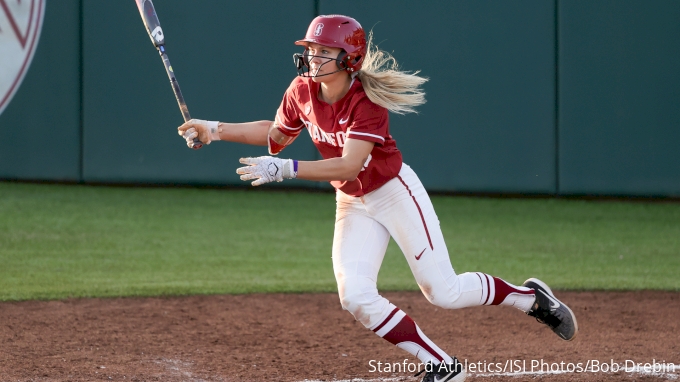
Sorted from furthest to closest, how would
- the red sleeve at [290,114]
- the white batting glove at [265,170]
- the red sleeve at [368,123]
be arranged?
the red sleeve at [290,114] < the red sleeve at [368,123] < the white batting glove at [265,170]

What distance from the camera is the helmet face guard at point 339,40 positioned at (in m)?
4.29

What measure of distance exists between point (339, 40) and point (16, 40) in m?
8.39

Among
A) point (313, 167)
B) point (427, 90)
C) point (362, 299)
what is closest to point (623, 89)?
point (427, 90)

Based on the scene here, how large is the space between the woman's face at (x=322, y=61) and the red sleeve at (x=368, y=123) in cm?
22

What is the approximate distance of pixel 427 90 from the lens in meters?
11.7

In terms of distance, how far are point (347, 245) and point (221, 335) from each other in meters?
1.66

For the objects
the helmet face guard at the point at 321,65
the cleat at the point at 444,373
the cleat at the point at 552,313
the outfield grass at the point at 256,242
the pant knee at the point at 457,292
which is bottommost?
the outfield grass at the point at 256,242

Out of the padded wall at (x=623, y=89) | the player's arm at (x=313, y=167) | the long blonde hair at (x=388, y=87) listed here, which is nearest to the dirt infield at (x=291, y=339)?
the player's arm at (x=313, y=167)

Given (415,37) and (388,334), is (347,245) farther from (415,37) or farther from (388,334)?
(415,37)

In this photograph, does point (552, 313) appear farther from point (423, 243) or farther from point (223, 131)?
point (223, 131)

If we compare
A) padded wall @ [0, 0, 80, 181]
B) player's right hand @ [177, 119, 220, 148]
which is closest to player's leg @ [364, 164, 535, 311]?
player's right hand @ [177, 119, 220, 148]

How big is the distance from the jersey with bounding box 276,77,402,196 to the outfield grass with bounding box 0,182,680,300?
9.14ft

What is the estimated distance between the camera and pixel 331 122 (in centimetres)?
443

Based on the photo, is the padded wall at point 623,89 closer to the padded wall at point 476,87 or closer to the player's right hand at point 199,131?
the padded wall at point 476,87
